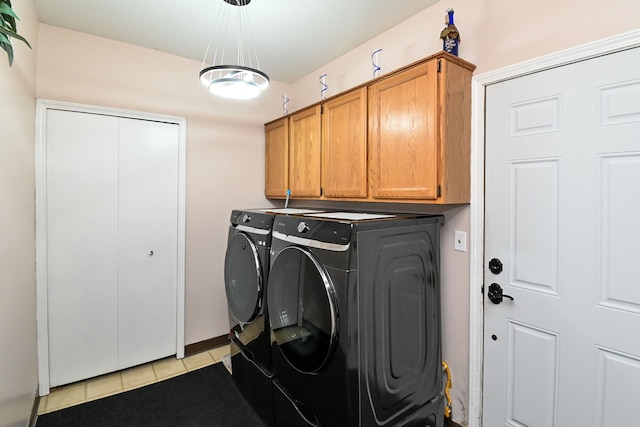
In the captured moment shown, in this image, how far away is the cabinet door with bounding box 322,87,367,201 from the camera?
2072mm

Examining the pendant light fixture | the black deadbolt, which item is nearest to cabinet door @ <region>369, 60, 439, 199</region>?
the black deadbolt

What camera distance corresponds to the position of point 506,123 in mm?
1628

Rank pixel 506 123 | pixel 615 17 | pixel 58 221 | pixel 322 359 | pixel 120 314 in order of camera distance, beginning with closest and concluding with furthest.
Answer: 1. pixel 615 17
2. pixel 322 359
3. pixel 506 123
4. pixel 58 221
5. pixel 120 314

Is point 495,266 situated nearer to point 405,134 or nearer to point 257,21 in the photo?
point 405,134

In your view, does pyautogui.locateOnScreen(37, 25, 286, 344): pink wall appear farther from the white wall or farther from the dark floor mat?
the dark floor mat

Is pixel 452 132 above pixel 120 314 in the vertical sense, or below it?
above

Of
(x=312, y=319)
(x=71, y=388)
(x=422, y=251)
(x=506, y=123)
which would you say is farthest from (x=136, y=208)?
(x=506, y=123)

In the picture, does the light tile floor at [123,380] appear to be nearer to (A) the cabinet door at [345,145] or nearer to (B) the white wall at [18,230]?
(B) the white wall at [18,230]

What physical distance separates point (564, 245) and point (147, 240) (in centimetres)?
291

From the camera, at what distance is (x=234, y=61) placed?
9.33 ft

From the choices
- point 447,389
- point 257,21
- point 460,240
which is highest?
point 257,21

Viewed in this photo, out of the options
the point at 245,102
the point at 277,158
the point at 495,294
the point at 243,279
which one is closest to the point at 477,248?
the point at 495,294

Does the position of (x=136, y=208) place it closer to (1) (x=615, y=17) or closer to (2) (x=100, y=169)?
(2) (x=100, y=169)

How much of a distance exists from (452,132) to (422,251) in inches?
26.3
